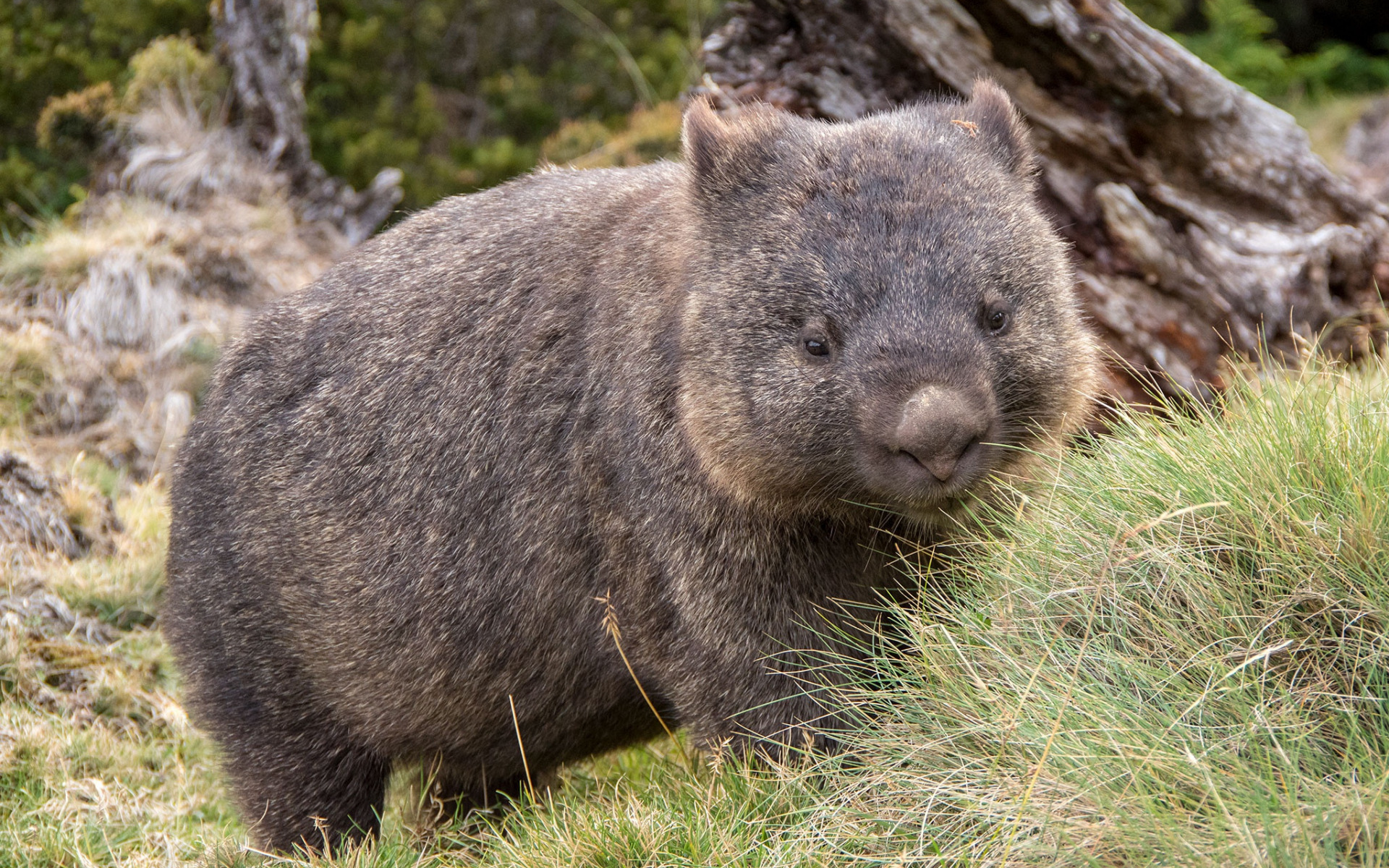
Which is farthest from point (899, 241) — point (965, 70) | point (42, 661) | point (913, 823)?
point (42, 661)

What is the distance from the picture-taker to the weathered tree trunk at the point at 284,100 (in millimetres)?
9453

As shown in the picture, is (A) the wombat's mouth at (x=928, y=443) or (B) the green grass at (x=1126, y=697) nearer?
(B) the green grass at (x=1126, y=697)

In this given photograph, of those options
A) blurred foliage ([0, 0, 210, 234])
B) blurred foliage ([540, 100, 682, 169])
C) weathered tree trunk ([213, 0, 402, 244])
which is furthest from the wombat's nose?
blurred foliage ([0, 0, 210, 234])

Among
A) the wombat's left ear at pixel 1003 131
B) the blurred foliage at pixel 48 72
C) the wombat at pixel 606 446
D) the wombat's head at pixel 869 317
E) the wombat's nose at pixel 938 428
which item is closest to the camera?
the wombat's nose at pixel 938 428

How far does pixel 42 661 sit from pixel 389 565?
7.12ft

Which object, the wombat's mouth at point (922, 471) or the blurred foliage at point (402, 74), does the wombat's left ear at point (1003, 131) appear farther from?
the blurred foliage at point (402, 74)

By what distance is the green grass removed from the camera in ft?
8.50

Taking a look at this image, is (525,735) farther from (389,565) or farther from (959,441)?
(959,441)

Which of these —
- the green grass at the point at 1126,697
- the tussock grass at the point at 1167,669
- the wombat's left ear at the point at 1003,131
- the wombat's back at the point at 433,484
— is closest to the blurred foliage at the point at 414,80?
the wombat's back at the point at 433,484

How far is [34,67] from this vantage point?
29.9 feet

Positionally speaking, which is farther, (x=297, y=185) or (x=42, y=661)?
(x=297, y=185)

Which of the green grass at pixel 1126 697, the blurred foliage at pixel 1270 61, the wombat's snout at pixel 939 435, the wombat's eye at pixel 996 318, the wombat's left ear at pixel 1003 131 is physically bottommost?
the blurred foliage at pixel 1270 61

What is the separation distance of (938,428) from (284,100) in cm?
776

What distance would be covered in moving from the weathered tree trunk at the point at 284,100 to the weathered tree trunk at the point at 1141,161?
4312 millimetres
